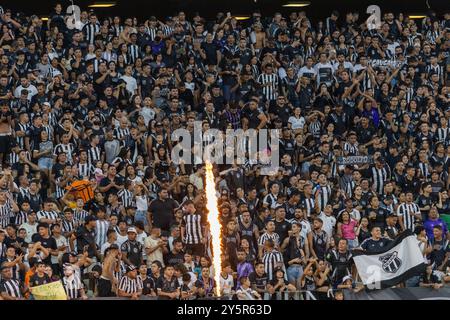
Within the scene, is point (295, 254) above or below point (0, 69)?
below

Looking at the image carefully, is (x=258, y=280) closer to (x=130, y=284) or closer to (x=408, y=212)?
(x=130, y=284)

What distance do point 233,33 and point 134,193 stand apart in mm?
6895

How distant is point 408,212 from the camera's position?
25266mm

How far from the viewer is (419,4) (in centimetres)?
3441

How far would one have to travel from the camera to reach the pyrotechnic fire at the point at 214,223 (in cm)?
2275

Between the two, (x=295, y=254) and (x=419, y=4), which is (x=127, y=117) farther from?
(x=419, y=4)

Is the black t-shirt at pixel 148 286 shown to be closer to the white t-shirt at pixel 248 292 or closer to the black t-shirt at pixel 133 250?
the black t-shirt at pixel 133 250

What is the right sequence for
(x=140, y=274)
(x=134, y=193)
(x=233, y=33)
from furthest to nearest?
(x=233, y=33), (x=134, y=193), (x=140, y=274)

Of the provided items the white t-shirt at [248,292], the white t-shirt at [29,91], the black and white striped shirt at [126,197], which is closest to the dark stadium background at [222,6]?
the white t-shirt at [29,91]

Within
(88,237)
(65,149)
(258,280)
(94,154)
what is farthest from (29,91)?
(258,280)

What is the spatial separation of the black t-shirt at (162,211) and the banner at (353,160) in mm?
4040
